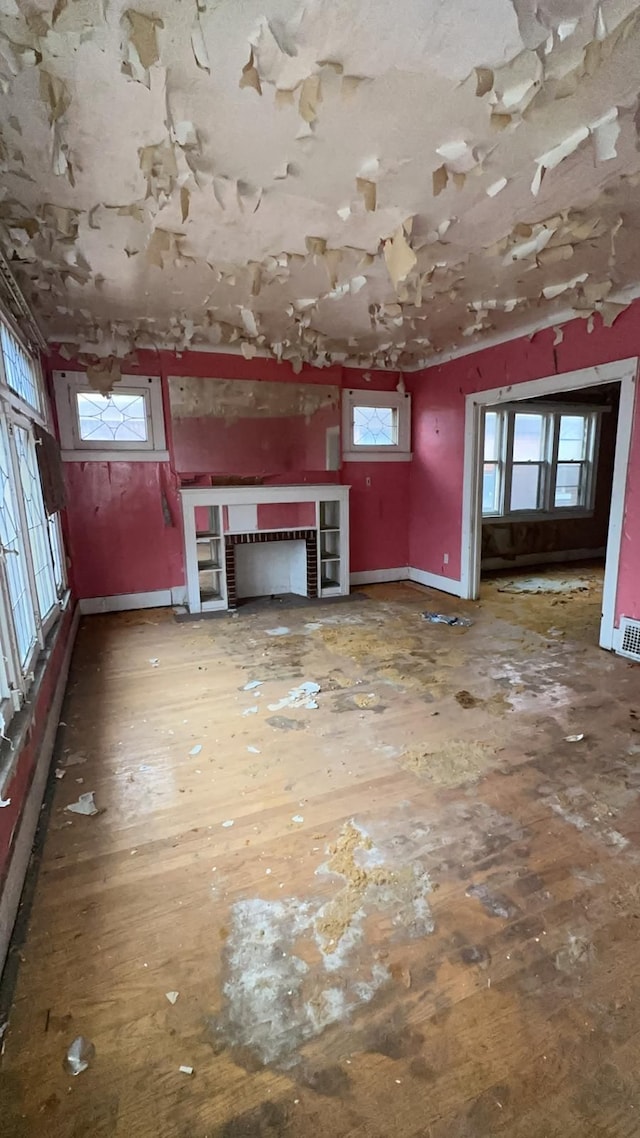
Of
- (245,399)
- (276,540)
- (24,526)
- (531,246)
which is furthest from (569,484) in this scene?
(24,526)

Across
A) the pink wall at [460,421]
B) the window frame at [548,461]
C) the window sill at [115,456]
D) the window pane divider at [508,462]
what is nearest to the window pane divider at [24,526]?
the window sill at [115,456]

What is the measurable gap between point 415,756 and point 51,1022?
1704mm

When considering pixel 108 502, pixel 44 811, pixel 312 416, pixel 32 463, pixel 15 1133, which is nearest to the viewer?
pixel 15 1133

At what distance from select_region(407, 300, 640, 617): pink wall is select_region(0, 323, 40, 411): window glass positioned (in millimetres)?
4010

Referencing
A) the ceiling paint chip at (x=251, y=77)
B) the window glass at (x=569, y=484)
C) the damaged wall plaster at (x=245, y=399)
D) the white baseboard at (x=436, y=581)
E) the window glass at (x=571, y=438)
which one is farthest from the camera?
the window glass at (x=569, y=484)

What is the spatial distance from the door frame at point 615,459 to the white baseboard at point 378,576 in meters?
1.05

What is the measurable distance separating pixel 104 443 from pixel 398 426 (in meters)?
3.37

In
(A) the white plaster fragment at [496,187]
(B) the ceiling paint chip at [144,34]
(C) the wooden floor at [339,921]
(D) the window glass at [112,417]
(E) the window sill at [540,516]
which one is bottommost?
(C) the wooden floor at [339,921]

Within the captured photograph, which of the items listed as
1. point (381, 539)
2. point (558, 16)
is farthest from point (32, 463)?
point (381, 539)

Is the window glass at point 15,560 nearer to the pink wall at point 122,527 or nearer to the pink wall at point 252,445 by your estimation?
the pink wall at point 122,527

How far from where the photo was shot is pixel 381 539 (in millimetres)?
6266

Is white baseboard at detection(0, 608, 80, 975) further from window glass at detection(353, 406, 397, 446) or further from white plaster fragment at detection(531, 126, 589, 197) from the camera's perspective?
window glass at detection(353, 406, 397, 446)

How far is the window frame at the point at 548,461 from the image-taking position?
685 centimetres

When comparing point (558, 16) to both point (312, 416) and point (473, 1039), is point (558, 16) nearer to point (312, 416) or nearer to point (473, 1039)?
point (473, 1039)
